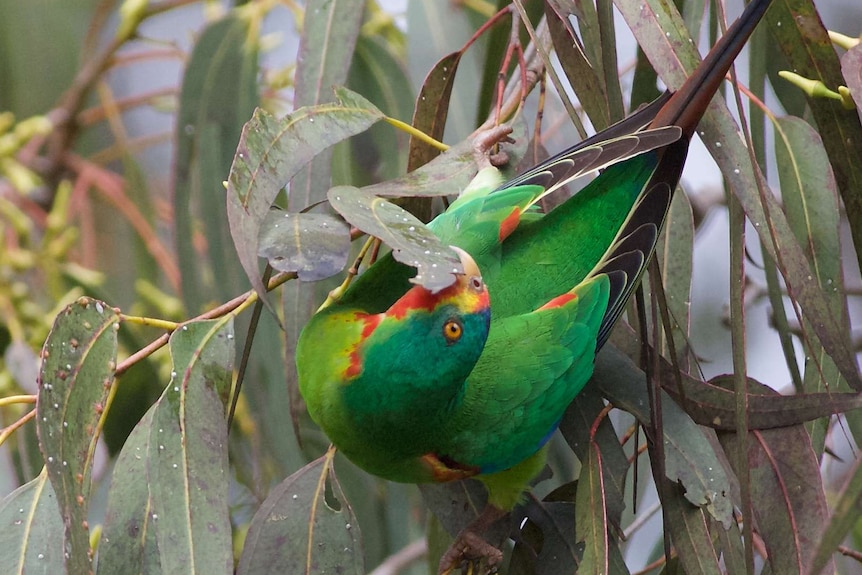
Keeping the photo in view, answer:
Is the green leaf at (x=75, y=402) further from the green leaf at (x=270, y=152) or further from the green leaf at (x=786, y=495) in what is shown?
the green leaf at (x=786, y=495)

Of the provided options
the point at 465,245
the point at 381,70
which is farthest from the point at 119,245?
the point at 465,245

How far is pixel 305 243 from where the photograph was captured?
2.73 ft

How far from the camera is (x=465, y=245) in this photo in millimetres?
1059

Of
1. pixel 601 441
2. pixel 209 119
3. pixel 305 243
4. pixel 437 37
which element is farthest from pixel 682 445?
pixel 209 119

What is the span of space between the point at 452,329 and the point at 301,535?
30 centimetres

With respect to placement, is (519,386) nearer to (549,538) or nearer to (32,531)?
(549,538)

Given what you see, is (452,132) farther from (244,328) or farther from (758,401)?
(758,401)

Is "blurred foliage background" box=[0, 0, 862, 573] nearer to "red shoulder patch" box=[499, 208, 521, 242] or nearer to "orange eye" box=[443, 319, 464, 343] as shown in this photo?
"red shoulder patch" box=[499, 208, 521, 242]

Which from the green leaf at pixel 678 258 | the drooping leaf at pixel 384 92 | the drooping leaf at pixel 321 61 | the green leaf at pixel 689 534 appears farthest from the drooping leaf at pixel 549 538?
the drooping leaf at pixel 384 92

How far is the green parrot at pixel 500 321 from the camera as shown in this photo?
2.85ft

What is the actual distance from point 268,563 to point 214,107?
885 millimetres

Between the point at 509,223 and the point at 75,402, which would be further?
the point at 509,223

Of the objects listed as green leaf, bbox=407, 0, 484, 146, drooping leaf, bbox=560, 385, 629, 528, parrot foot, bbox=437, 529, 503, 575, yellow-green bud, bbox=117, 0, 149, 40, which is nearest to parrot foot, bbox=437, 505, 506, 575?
parrot foot, bbox=437, 529, 503, 575

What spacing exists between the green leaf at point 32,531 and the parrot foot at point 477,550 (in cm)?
41
